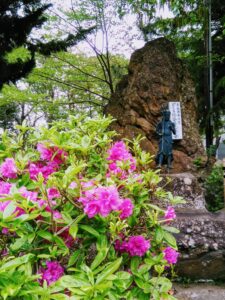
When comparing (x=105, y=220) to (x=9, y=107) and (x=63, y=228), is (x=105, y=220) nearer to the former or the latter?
(x=63, y=228)

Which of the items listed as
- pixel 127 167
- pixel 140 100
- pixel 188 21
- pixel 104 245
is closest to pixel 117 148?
pixel 127 167

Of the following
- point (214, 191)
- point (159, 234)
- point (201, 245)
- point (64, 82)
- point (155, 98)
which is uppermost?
point (64, 82)

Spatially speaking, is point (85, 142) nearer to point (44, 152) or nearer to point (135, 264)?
point (44, 152)

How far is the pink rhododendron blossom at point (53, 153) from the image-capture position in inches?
68.1

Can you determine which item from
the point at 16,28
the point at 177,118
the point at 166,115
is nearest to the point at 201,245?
the point at 166,115

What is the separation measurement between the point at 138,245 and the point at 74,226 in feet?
1.28

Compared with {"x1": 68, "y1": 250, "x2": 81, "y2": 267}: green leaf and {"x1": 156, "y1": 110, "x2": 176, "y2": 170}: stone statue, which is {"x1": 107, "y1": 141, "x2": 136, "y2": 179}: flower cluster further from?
{"x1": 156, "y1": 110, "x2": 176, "y2": 170}: stone statue

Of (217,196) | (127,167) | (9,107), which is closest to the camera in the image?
(127,167)

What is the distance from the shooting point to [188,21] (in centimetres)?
905

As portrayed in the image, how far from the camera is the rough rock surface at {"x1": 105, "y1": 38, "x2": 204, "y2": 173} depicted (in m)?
6.92

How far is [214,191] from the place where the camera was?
586 cm

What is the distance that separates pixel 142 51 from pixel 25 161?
6.33m

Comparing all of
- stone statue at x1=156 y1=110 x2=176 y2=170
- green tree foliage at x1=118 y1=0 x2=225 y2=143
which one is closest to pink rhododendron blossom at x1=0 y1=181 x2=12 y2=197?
stone statue at x1=156 y1=110 x2=176 y2=170

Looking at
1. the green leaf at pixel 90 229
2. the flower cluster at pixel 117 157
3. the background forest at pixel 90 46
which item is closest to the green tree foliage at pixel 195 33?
the background forest at pixel 90 46
